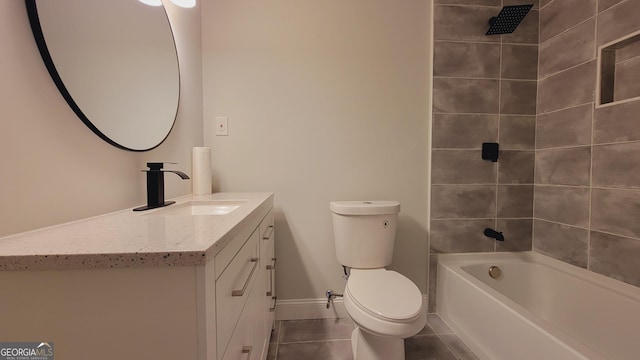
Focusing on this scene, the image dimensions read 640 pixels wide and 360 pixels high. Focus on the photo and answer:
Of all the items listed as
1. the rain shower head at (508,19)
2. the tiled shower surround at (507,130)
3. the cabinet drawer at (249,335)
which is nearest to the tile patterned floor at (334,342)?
the tiled shower surround at (507,130)

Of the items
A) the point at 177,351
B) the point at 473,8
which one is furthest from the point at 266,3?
the point at 177,351

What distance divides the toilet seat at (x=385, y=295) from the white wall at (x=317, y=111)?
0.39m

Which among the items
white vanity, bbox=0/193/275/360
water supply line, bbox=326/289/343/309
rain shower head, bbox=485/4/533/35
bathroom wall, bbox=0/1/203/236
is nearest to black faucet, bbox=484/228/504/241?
A: water supply line, bbox=326/289/343/309

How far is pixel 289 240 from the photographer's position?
5.20ft

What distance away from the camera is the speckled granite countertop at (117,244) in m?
0.41

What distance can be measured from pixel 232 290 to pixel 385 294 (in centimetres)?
77

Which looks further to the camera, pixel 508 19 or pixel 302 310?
pixel 302 310

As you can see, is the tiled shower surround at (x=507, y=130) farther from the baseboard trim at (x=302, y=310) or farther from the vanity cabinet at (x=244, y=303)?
the vanity cabinet at (x=244, y=303)

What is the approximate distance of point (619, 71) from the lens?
1206 mm

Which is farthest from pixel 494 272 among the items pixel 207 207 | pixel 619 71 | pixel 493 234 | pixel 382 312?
pixel 207 207

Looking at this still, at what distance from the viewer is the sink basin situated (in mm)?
1042

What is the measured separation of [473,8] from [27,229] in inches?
93.1

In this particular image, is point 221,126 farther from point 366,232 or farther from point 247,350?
point 247,350

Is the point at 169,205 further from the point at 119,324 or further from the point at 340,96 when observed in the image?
the point at 340,96
